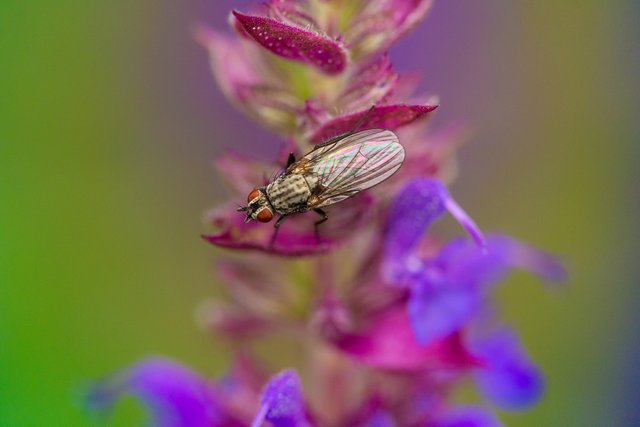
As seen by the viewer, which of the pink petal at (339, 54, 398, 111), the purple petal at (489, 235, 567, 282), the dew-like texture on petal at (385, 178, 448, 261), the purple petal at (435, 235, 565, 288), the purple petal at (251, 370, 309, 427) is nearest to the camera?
the pink petal at (339, 54, 398, 111)

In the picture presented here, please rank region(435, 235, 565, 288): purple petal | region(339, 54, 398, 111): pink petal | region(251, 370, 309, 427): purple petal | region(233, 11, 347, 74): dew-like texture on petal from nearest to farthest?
region(233, 11, 347, 74): dew-like texture on petal, region(339, 54, 398, 111): pink petal, region(251, 370, 309, 427): purple petal, region(435, 235, 565, 288): purple petal

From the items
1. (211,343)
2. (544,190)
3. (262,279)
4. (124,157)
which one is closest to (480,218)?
(544,190)

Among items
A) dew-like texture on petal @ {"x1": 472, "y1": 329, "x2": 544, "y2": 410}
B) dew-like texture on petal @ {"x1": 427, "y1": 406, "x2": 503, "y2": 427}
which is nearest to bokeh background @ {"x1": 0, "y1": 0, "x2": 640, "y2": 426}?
dew-like texture on petal @ {"x1": 472, "y1": 329, "x2": 544, "y2": 410}

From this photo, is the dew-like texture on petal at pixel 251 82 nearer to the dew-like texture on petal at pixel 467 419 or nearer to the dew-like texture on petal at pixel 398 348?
the dew-like texture on petal at pixel 398 348

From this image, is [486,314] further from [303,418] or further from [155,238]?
[155,238]

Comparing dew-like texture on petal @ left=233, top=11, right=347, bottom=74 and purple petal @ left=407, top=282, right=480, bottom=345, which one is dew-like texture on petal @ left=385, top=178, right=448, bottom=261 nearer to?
purple petal @ left=407, top=282, right=480, bottom=345

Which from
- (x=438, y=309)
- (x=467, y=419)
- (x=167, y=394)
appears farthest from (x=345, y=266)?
(x=167, y=394)

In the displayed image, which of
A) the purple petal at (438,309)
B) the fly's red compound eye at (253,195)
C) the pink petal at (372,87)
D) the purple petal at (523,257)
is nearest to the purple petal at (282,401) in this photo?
the purple petal at (438,309)
